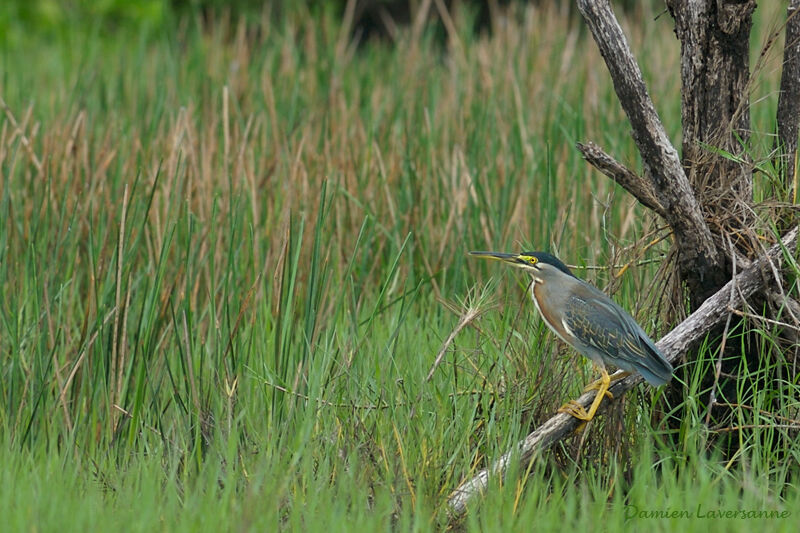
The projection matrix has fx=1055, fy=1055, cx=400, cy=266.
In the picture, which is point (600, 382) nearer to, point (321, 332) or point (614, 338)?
point (614, 338)

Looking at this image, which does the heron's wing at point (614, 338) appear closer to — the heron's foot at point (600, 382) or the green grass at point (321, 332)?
the heron's foot at point (600, 382)

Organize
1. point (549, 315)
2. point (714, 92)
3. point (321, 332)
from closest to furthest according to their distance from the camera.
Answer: point (549, 315), point (714, 92), point (321, 332)

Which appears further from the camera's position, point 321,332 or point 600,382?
point 321,332

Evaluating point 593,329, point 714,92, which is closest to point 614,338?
point 593,329

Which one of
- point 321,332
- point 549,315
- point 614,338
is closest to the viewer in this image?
point 614,338

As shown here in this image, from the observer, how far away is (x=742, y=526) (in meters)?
2.30

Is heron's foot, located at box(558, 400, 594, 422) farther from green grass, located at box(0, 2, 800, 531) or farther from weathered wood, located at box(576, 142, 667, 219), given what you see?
weathered wood, located at box(576, 142, 667, 219)

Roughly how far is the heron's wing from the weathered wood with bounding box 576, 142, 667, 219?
0.94 ft

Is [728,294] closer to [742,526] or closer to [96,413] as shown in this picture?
[742,526]

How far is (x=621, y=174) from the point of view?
267 centimetres

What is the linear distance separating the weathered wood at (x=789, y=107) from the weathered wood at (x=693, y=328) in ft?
0.77

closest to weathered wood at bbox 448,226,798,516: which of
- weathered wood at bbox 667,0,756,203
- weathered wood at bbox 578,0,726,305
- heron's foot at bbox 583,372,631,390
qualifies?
heron's foot at bbox 583,372,631,390

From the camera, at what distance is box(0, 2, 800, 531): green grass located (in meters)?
2.52

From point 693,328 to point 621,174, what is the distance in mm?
437
